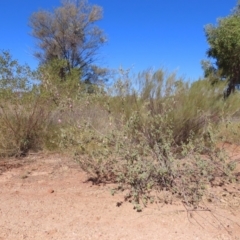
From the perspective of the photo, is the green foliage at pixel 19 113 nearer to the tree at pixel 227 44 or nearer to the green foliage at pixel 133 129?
the green foliage at pixel 133 129

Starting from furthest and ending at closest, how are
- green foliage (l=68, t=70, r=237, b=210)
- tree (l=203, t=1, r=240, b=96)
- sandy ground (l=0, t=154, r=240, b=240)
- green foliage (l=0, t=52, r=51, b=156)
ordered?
tree (l=203, t=1, r=240, b=96) < green foliage (l=0, t=52, r=51, b=156) < green foliage (l=68, t=70, r=237, b=210) < sandy ground (l=0, t=154, r=240, b=240)

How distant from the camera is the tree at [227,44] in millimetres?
16017

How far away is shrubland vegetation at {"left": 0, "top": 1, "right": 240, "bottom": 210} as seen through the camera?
4.55m

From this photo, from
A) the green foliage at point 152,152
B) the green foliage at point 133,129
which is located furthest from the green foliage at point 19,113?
the green foliage at point 152,152

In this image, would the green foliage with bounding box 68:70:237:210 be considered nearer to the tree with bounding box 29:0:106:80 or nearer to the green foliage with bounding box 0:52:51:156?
the green foliage with bounding box 0:52:51:156

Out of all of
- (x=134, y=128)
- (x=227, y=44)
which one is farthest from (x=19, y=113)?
(x=227, y=44)

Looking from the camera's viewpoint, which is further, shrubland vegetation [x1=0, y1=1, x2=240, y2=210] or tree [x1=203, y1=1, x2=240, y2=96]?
tree [x1=203, y1=1, x2=240, y2=96]

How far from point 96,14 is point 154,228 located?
21760mm

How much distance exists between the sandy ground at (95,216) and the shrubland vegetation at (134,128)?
8.7 inches

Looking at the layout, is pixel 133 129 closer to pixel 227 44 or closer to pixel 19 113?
pixel 19 113

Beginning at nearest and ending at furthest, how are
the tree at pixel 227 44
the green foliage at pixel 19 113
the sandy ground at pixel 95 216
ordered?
the sandy ground at pixel 95 216 < the green foliage at pixel 19 113 < the tree at pixel 227 44

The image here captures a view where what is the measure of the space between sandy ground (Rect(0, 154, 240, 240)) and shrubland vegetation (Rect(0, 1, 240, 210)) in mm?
222

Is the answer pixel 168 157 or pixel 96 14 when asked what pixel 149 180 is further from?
pixel 96 14

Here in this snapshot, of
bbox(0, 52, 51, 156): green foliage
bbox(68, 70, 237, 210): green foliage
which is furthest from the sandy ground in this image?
bbox(0, 52, 51, 156): green foliage
